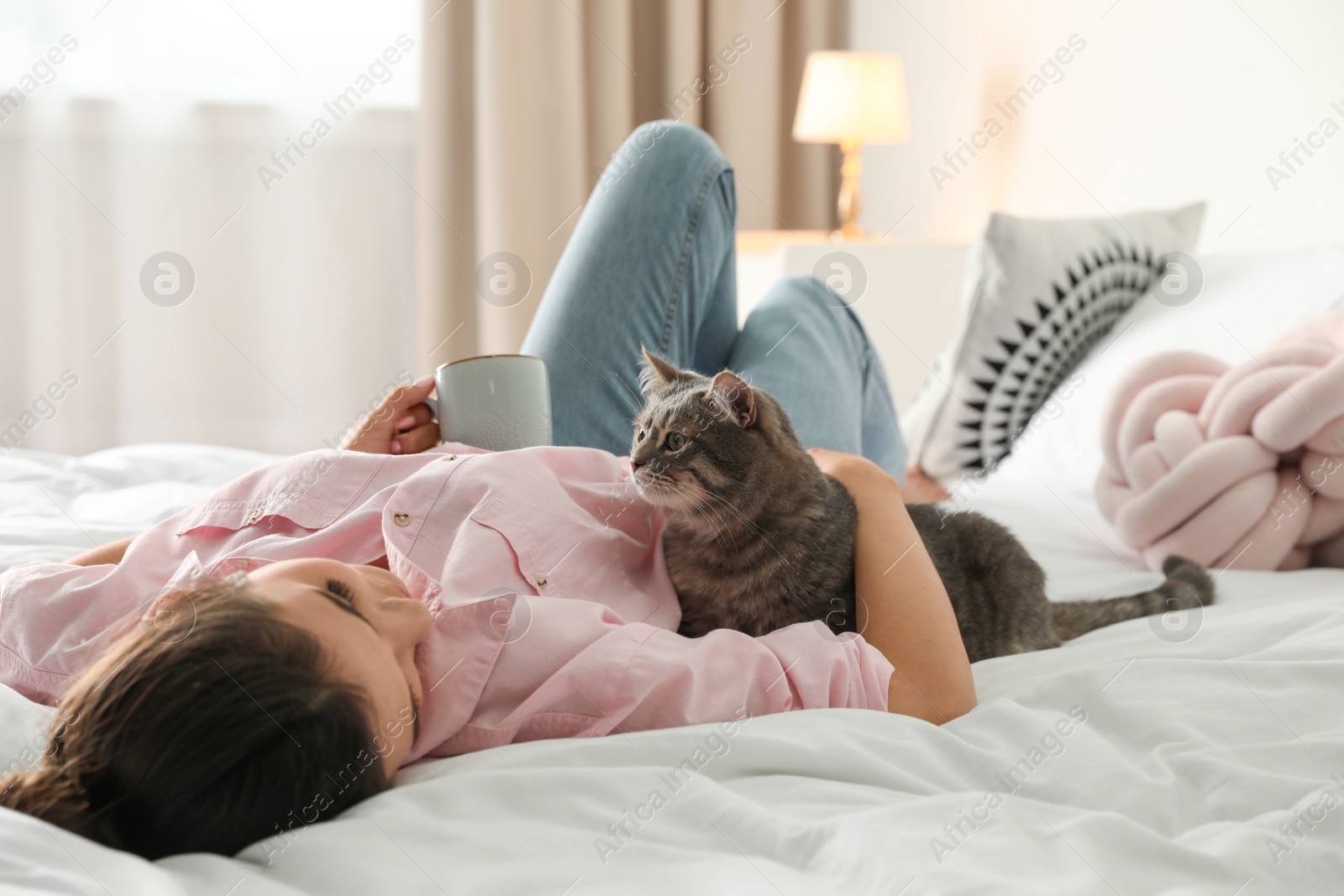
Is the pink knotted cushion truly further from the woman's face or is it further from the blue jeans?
the woman's face

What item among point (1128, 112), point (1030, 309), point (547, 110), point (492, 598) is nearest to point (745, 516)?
point (492, 598)

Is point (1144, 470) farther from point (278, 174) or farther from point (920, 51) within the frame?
point (278, 174)

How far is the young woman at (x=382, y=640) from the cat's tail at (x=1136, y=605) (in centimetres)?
24

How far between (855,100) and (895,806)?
256 cm

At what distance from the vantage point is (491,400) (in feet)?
3.51

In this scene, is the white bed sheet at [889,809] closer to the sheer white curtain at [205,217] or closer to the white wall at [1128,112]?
the white wall at [1128,112]

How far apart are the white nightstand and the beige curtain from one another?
94 centimetres

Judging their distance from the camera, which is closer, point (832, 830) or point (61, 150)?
point (832, 830)

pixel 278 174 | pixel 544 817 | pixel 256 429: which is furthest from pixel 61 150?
pixel 544 817

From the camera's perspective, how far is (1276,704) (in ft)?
2.49

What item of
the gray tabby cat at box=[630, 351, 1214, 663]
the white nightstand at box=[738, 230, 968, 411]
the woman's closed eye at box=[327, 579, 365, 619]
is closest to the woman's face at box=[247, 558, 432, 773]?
the woman's closed eye at box=[327, 579, 365, 619]

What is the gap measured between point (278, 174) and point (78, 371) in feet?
2.83

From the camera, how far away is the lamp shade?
9.26 ft

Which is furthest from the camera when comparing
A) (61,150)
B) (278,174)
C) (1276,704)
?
(278,174)
